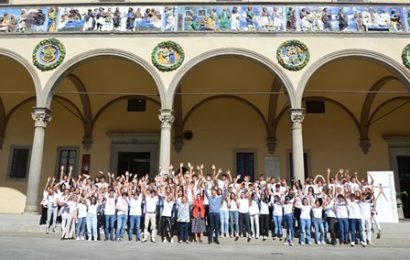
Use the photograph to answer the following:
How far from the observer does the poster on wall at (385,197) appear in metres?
11.8

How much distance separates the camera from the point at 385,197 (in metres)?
11.9

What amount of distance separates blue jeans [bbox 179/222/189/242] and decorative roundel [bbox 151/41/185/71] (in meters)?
5.93

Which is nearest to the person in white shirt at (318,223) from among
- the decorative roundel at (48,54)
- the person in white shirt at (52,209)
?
the person in white shirt at (52,209)

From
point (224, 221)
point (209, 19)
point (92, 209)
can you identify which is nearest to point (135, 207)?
point (92, 209)

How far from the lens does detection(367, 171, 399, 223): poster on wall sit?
1183cm

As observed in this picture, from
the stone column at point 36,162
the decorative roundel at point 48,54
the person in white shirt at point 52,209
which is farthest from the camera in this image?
the decorative roundel at point 48,54

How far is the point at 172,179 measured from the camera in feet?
34.2

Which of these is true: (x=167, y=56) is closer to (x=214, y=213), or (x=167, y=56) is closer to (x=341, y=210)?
(x=214, y=213)

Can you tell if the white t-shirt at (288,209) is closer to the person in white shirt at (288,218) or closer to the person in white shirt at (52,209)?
the person in white shirt at (288,218)

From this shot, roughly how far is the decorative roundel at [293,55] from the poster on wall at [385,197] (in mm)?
4356

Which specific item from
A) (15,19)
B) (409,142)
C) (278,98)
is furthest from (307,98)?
(15,19)

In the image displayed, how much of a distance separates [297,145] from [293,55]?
317cm

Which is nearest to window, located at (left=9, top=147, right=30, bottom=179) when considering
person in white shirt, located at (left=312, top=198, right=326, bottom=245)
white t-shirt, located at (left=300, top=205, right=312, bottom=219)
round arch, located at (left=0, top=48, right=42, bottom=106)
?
round arch, located at (left=0, top=48, right=42, bottom=106)

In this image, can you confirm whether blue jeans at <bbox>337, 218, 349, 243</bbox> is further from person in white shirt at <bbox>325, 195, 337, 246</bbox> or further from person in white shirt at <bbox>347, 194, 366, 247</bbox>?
person in white shirt at <bbox>325, 195, 337, 246</bbox>
